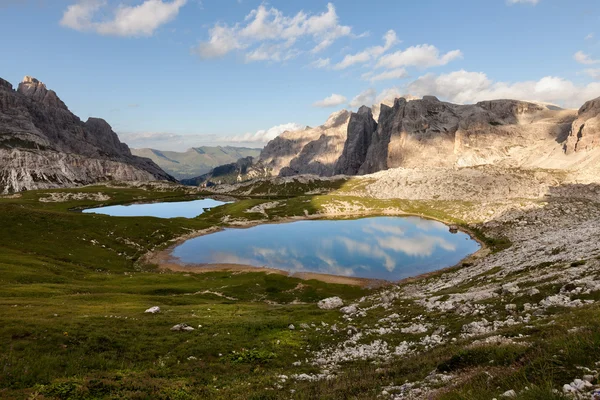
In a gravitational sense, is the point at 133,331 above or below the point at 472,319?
below

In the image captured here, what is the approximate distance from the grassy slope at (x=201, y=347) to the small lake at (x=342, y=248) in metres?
19.3

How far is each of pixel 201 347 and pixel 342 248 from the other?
3128 inches

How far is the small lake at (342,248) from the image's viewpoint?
8344 cm

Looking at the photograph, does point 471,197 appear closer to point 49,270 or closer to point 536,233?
point 536,233

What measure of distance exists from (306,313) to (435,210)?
458 feet

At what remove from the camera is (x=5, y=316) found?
89.7ft

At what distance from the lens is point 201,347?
2683 cm

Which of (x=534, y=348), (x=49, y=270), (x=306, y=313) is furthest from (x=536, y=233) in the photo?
(x=49, y=270)

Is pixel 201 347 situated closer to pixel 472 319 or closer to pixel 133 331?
pixel 133 331

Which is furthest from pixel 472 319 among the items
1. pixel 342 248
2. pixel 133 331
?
pixel 342 248

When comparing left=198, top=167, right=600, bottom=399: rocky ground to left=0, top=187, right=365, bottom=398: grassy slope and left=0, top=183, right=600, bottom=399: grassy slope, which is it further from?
left=0, top=187, right=365, bottom=398: grassy slope

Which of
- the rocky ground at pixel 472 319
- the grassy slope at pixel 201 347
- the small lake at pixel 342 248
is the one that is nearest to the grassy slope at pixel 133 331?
the grassy slope at pixel 201 347

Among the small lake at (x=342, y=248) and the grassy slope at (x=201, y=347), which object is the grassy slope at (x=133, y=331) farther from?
the small lake at (x=342, y=248)

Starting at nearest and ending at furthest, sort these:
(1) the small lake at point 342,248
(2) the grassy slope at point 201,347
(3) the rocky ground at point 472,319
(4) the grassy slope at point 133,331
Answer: (2) the grassy slope at point 201,347 → (3) the rocky ground at point 472,319 → (4) the grassy slope at point 133,331 → (1) the small lake at point 342,248
